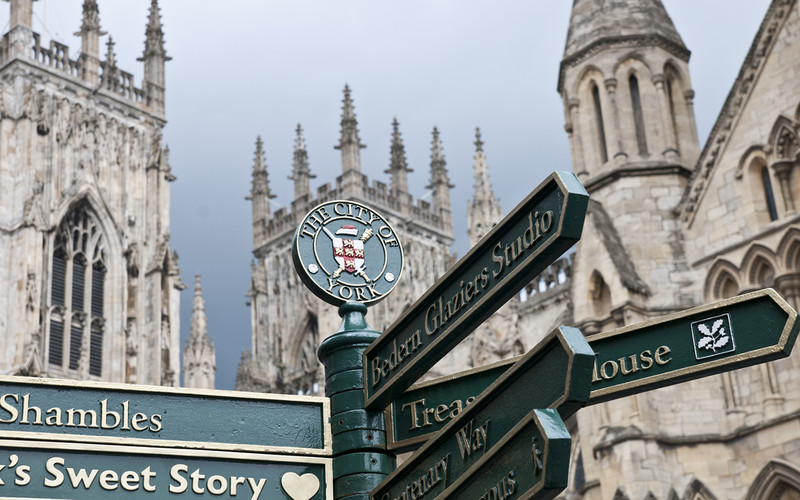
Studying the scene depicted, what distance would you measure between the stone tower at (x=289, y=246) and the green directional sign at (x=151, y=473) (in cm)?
4662

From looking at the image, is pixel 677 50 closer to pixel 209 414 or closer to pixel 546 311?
pixel 209 414

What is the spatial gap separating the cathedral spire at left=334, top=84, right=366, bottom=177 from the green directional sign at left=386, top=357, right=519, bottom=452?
5057cm

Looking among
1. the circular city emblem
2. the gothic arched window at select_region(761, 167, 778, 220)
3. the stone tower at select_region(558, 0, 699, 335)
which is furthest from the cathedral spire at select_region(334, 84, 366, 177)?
the circular city emblem

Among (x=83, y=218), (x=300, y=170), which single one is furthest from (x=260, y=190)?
(x=83, y=218)

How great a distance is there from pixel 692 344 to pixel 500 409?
18.5 inches

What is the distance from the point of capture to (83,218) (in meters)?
41.8

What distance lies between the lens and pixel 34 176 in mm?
39906

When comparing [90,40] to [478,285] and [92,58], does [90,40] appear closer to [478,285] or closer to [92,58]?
[92,58]

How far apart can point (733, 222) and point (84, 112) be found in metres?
32.4

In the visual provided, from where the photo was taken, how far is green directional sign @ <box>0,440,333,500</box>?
315cm

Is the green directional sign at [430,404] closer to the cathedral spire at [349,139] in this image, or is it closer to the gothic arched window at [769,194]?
the gothic arched window at [769,194]

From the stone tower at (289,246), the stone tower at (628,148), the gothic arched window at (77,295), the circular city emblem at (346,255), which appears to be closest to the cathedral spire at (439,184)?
the stone tower at (289,246)

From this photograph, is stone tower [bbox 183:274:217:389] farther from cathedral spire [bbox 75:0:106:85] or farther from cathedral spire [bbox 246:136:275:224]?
cathedral spire [bbox 246:136:275:224]

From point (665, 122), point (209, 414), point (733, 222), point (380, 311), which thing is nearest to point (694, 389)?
point (733, 222)
